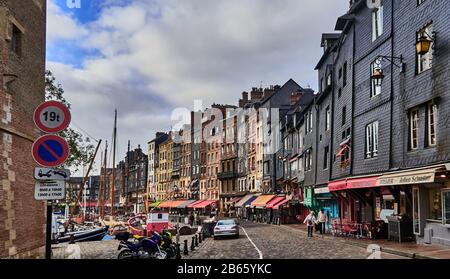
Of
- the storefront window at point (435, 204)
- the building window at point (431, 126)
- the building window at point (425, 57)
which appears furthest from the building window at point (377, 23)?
the storefront window at point (435, 204)

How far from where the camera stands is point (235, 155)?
254 feet

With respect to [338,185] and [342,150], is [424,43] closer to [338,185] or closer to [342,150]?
[342,150]

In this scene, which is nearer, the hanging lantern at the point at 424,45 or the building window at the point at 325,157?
the hanging lantern at the point at 424,45

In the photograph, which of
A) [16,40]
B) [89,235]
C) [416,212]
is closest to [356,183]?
[416,212]

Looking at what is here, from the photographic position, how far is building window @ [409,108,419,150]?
1991 centimetres

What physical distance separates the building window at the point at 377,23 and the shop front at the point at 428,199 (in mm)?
7597

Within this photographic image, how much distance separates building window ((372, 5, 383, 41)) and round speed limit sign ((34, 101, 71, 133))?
2129 cm

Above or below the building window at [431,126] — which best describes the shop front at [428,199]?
below

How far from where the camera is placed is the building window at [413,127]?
19906 mm

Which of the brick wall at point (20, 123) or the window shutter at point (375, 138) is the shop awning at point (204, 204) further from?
the brick wall at point (20, 123)

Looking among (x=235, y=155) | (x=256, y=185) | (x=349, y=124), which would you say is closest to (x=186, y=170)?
(x=235, y=155)
